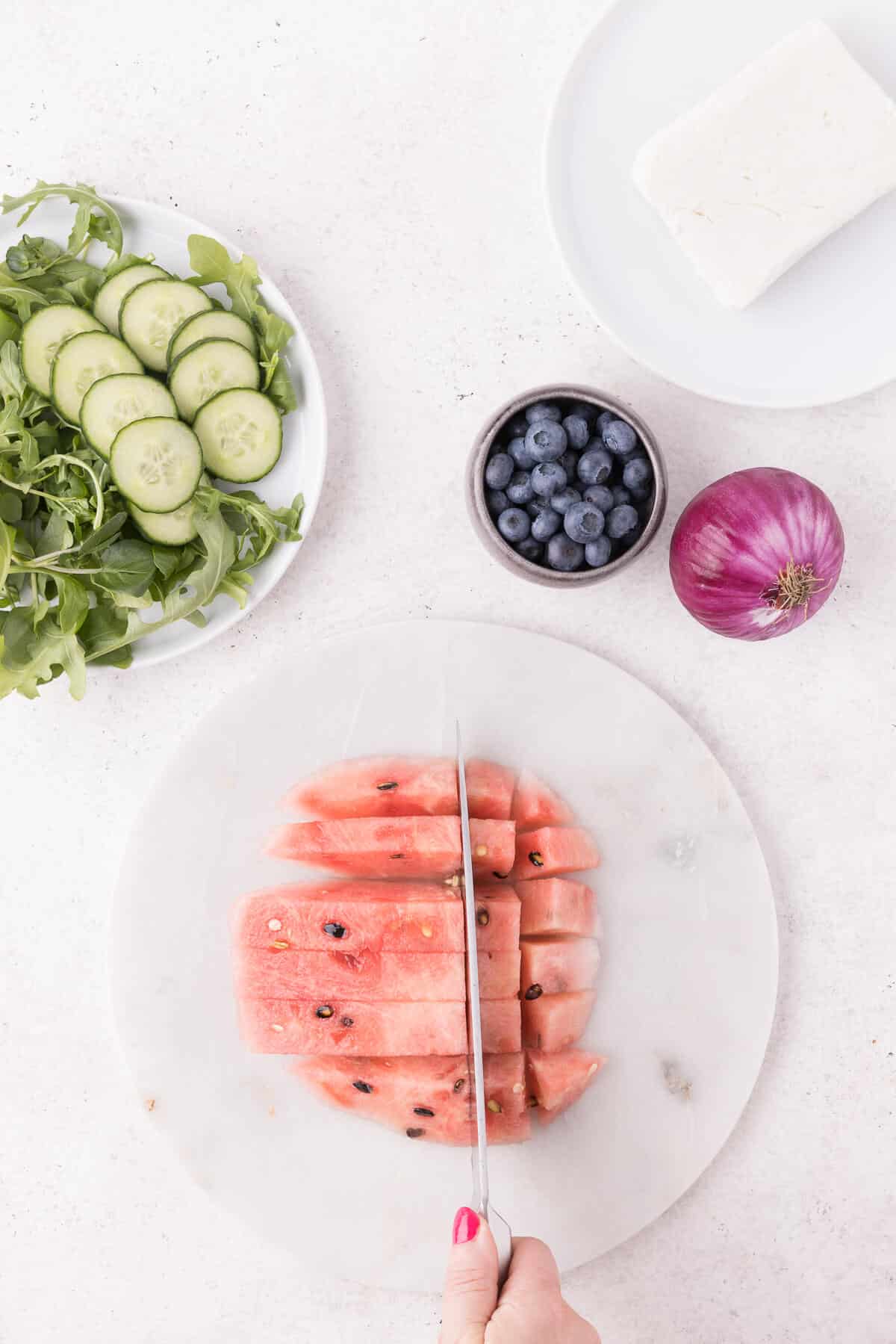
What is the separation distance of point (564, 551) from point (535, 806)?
339 millimetres

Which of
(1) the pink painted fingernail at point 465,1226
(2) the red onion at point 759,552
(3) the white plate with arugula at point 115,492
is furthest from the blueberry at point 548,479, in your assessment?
(1) the pink painted fingernail at point 465,1226

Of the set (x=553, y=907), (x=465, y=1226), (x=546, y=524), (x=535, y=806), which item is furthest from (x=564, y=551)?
(x=465, y=1226)

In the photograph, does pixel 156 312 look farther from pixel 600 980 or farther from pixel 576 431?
pixel 600 980

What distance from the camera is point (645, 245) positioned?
114 cm

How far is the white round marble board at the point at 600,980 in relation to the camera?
1.20 metres

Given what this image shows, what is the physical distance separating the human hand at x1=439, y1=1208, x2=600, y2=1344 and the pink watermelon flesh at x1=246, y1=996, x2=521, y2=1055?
19 cm

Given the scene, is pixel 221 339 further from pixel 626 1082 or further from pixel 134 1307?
pixel 134 1307

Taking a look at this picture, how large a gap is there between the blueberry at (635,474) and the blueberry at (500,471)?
0.43 feet

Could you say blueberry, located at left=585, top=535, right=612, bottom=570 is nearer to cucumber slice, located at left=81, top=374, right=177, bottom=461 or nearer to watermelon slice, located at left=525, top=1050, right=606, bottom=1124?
cucumber slice, located at left=81, top=374, right=177, bottom=461

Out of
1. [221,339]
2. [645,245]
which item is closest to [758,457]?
[645,245]

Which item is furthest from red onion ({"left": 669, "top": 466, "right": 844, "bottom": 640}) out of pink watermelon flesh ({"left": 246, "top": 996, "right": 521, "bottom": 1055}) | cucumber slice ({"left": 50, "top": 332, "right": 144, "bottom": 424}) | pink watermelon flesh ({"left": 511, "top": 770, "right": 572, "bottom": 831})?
cucumber slice ({"left": 50, "top": 332, "right": 144, "bottom": 424})

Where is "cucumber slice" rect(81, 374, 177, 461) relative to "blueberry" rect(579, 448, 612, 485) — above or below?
above

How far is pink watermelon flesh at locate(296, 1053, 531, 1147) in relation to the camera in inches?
45.3

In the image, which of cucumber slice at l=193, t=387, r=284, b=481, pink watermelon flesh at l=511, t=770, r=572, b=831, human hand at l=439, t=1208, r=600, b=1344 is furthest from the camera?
pink watermelon flesh at l=511, t=770, r=572, b=831
